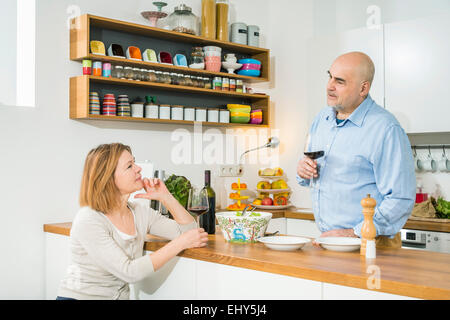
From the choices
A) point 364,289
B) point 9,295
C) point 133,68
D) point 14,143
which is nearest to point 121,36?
point 133,68

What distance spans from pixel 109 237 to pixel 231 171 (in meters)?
2.26

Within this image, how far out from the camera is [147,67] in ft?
10.9

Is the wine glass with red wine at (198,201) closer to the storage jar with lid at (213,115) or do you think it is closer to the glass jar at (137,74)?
the glass jar at (137,74)

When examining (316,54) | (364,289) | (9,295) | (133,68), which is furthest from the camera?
(316,54)

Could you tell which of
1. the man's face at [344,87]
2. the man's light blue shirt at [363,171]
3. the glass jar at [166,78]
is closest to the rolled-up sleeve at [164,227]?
the man's light blue shirt at [363,171]

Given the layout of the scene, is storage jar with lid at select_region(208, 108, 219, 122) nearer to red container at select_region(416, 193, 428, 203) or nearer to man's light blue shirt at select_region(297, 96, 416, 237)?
man's light blue shirt at select_region(297, 96, 416, 237)

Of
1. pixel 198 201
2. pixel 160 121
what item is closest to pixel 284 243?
pixel 198 201

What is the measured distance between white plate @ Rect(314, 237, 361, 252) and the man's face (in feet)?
2.09

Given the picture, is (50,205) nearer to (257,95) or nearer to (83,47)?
(83,47)

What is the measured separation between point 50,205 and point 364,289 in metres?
2.10

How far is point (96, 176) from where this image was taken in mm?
1972

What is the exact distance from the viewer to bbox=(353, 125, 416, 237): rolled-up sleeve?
2104 mm

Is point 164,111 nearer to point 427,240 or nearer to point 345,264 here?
point 427,240

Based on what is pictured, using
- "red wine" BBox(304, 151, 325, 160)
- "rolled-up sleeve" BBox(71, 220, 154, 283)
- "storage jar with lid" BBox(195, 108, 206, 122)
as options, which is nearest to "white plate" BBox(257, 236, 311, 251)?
"red wine" BBox(304, 151, 325, 160)
